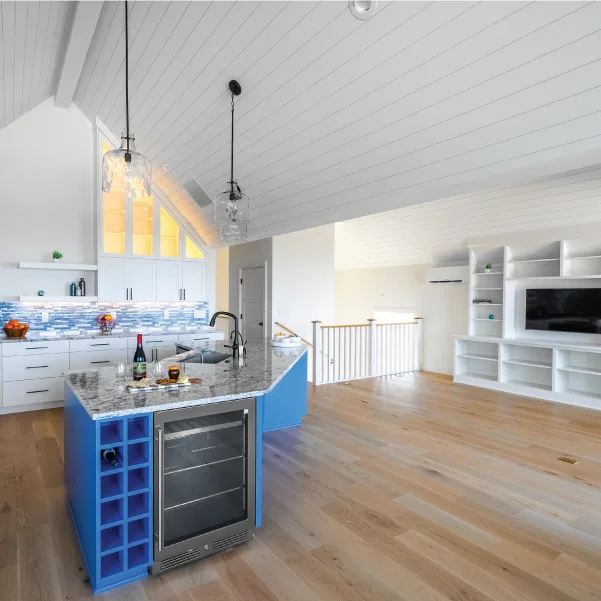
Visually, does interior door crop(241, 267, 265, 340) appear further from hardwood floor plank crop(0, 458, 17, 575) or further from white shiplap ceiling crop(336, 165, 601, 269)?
hardwood floor plank crop(0, 458, 17, 575)

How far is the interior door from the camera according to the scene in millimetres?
7602

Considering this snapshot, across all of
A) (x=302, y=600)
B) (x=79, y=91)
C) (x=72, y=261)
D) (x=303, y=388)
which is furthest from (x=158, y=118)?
(x=302, y=600)

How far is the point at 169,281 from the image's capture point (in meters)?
6.64

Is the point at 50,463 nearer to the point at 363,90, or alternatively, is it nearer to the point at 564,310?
the point at 363,90

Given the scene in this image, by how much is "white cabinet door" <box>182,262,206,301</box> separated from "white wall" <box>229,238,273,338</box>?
1.07 meters

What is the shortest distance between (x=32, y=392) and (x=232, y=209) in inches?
136

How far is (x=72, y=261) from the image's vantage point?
20.0 ft

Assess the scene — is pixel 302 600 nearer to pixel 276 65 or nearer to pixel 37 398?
pixel 276 65

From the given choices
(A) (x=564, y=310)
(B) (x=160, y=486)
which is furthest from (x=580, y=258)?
(B) (x=160, y=486)

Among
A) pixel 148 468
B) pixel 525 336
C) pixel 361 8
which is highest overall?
pixel 361 8

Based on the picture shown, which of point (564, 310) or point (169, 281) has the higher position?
point (169, 281)

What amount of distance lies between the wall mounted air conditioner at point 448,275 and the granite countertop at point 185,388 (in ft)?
16.0

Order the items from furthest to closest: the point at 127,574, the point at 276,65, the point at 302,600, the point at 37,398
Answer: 1. the point at 37,398
2. the point at 276,65
3. the point at 127,574
4. the point at 302,600

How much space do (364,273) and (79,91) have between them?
619cm
